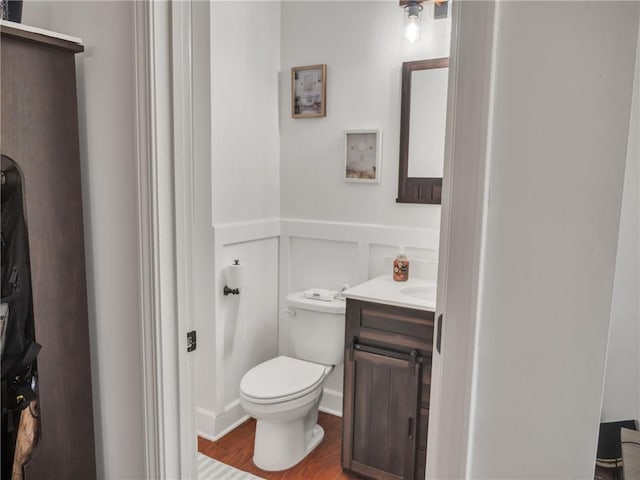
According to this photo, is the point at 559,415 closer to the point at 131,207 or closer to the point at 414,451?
the point at 131,207

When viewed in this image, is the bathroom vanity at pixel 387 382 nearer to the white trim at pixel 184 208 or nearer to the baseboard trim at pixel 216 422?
the baseboard trim at pixel 216 422

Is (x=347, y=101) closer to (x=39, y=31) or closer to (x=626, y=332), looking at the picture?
(x=39, y=31)

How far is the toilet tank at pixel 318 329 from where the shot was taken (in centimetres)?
239

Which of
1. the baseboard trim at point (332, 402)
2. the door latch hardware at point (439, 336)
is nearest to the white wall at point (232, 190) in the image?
the baseboard trim at point (332, 402)

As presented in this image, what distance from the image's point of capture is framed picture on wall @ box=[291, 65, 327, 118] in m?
2.56

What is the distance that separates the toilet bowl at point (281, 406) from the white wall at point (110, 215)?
801mm

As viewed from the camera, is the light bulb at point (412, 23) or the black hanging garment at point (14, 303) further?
the light bulb at point (412, 23)

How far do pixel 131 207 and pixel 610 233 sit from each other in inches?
42.7

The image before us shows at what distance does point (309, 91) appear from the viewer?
2.61m

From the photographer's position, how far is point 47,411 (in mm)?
1319

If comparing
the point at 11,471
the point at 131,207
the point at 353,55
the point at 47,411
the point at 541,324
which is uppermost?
the point at 353,55

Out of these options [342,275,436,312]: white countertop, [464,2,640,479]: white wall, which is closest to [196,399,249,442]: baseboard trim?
[342,275,436,312]: white countertop

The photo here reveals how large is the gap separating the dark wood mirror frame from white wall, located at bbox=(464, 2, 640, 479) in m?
1.54

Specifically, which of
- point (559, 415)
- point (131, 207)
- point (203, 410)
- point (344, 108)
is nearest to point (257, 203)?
point (344, 108)
